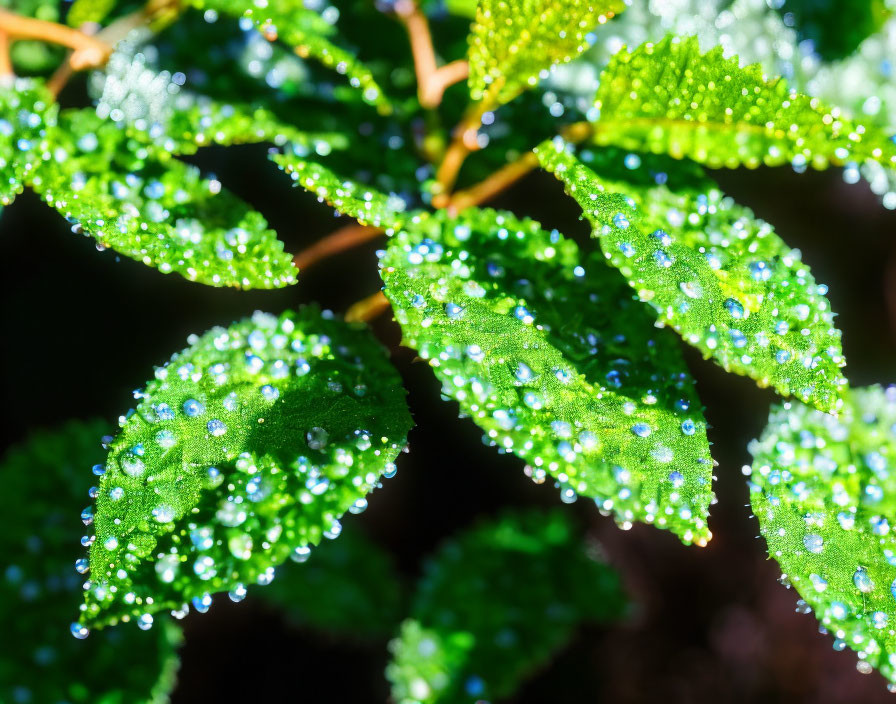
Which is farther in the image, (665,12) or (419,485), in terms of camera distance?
(419,485)

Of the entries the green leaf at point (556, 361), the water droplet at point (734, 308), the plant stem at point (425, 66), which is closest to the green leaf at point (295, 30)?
the plant stem at point (425, 66)

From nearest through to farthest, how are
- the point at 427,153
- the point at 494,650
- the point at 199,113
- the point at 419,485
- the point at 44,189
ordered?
the point at 44,189
the point at 199,113
the point at 427,153
the point at 494,650
the point at 419,485

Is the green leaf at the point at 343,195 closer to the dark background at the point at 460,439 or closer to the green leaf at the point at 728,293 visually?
the green leaf at the point at 728,293

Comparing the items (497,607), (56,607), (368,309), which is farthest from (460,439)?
(56,607)

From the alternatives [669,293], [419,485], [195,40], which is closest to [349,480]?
[669,293]

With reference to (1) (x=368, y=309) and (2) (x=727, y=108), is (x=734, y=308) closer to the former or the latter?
(2) (x=727, y=108)

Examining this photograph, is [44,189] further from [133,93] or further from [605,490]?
[605,490]
